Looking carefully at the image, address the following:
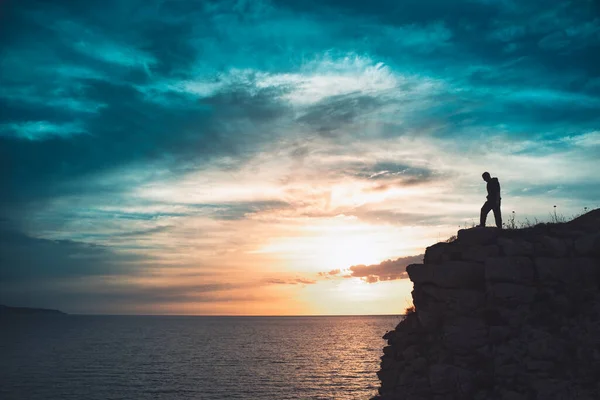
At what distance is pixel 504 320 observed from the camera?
68.2ft

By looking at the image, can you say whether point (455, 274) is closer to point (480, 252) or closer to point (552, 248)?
point (480, 252)

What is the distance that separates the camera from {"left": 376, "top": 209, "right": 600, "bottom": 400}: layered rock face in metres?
19.0

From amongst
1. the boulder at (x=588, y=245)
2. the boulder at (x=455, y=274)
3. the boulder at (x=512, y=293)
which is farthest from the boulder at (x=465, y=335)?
the boulder at (x=588, y=245)

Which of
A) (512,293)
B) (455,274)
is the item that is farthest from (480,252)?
(512,293)

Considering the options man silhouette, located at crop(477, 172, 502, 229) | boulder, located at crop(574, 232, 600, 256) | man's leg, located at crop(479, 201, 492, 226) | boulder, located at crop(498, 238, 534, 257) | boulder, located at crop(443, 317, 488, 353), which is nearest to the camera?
boulder, located at crop(443, 317, 488, 353)

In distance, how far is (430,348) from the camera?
22.1m

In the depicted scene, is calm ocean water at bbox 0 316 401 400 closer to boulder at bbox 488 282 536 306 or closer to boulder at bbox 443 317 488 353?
boulder at bbox 443 317 488 353

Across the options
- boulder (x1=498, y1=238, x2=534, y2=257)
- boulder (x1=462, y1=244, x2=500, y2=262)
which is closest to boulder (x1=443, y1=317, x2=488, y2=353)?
boulder (x1=462, y1=244, x2=500, y2=262)

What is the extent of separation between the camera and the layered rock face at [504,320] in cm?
1902

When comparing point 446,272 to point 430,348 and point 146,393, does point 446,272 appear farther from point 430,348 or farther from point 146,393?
point 146,393

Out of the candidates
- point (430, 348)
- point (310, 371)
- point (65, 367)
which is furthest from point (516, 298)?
point (65, 367)

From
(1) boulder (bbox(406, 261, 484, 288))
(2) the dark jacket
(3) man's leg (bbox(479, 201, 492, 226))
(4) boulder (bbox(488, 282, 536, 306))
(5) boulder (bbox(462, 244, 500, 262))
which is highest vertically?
(2) the dark jacket

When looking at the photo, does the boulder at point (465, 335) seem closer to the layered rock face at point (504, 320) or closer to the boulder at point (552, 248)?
the layered rock face at point (504, 320)

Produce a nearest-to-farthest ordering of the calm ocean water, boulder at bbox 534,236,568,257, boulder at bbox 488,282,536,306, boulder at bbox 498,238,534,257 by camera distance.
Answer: boulder at bbox 488,282,536,306 < boulder at bbox 534,236,568,257 < boulder at bbox 498,238,534,257 < the calm ocean water
